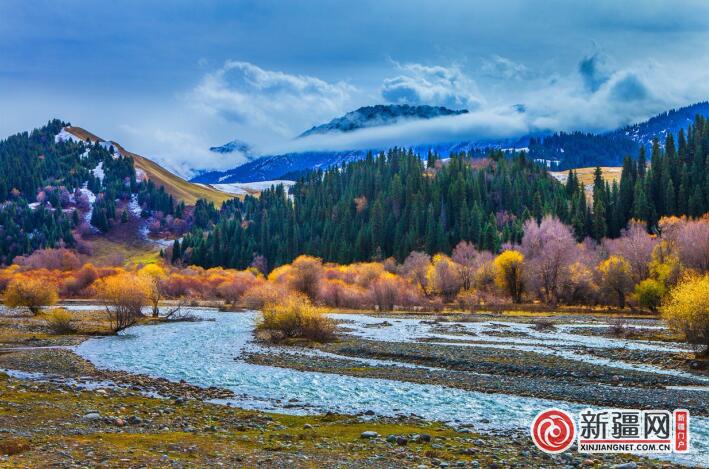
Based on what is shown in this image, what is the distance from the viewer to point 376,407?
90.5 ft

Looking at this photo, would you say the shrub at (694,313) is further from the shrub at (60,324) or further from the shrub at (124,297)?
the shrub at (60,324)

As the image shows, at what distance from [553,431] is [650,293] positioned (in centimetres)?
6245

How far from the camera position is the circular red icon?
20.6 meters

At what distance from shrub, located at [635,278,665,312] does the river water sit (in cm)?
5348

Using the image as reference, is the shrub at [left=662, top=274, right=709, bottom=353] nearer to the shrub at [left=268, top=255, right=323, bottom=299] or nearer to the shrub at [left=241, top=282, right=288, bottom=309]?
the shrub at [left=241, top=282, right=288, bottom=309]

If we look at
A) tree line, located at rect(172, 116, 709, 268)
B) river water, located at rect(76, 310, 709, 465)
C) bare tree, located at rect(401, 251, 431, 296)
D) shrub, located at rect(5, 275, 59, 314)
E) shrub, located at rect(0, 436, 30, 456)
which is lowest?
river water, located at rect(76, 310, 709, 465)

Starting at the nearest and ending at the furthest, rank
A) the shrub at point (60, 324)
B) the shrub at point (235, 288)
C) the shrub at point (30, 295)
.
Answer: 1. the shrub at point (60, 324)
2. the shrub at point (30, 295)
3. the shrub at point (235, 288)

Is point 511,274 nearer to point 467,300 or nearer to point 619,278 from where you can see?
point 467,300

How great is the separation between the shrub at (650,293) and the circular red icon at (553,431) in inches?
2304

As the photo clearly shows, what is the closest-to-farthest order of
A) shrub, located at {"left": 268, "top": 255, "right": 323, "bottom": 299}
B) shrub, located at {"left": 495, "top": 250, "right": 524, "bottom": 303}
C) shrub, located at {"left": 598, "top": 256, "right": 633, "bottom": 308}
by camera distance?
shrub, located at {"left": 598, "top": 256, "right": 633, "bottom": 308}, shrub, located at {"left": 268, "top": 255, "right": 323, "bottom": 299}, shrub, located at {"left": 495, "top": 250, "right": 524, "bottom": 303}

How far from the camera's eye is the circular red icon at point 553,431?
20.6 m

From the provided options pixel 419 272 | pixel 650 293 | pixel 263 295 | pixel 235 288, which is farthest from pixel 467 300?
pixel 235 288

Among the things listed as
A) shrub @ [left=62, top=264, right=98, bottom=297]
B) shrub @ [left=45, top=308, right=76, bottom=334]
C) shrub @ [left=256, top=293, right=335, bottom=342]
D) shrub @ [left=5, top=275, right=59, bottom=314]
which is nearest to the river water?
shrub @ [left=256, top=293, right=335, bottom=342]

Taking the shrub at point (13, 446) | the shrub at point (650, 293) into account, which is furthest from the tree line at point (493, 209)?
the shrub at point (13, 446)
